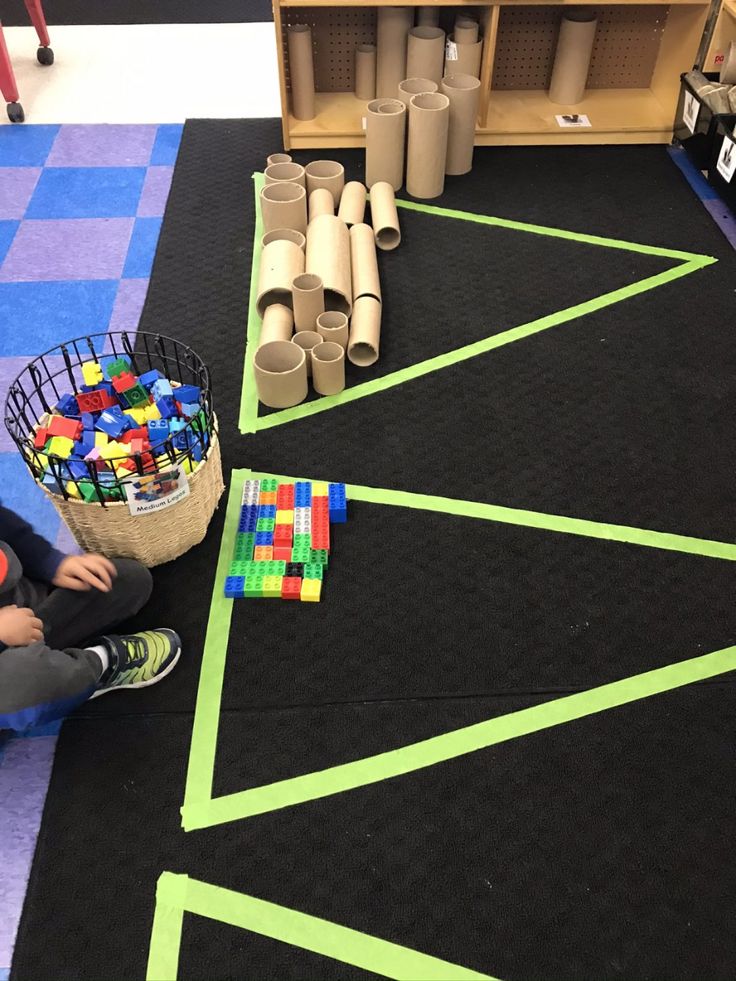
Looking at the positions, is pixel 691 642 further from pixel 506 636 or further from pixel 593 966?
pixel 593 966

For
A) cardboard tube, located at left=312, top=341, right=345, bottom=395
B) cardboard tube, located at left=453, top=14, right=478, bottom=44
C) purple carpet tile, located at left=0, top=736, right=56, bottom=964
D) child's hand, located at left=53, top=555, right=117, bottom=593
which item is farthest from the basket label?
cardboard tube, located at left=453, top=14, right=478, bottom=44

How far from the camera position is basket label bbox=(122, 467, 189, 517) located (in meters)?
1.87

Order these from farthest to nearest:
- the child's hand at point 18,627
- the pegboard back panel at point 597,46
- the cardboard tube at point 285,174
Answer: the pegboard back panel at point 597,46 < the cardboard tube at point 285,174 < the child's hand at point 18,627

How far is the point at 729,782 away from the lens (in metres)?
1.81

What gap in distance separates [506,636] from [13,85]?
4.07 meters

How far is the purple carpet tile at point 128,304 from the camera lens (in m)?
2.96

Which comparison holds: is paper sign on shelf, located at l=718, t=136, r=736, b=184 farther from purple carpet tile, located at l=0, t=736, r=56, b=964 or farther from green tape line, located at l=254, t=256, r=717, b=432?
purple carpet tile, located at l=0, t=736, r=56, b=964

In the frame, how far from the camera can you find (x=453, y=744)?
73.5 inches

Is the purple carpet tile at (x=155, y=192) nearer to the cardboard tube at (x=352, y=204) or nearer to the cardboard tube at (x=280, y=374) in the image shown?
the cardboard tube at (x=352, y=204)

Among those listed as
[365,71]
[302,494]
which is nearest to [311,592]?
[302,494]

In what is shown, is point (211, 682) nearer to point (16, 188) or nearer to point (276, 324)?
point (276, 324)

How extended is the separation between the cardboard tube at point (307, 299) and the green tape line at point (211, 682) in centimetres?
79

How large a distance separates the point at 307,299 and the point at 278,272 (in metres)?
0.27

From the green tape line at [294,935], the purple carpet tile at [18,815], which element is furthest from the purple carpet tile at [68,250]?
the green tape line at [294,935]
